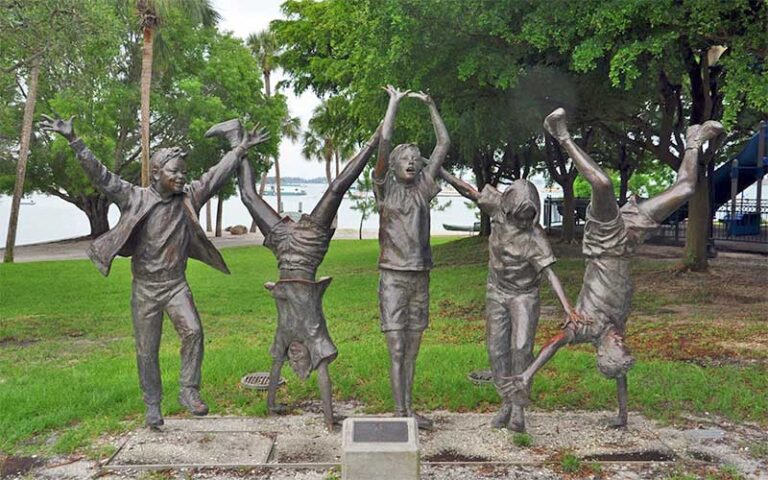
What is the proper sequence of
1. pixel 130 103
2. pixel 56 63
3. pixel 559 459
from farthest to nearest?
pixel 130 103, pixel 56 63, pixel 559 459

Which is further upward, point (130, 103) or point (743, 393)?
point (130, 103)

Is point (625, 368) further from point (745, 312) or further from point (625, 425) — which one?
point (745, 312)

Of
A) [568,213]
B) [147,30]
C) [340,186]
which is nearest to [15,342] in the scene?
[340,186]

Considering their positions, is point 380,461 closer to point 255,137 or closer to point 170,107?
point 255,137

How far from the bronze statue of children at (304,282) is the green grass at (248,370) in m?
0.82

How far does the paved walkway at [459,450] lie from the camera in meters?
4.88

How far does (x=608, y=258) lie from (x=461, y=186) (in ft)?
4.14

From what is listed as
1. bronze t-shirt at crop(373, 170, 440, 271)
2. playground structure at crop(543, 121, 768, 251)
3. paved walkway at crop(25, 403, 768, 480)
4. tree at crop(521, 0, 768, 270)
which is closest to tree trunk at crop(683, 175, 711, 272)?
tree at crop(521, 0, 768, 270)

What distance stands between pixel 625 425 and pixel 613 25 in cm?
492

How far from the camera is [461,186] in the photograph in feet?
18.7

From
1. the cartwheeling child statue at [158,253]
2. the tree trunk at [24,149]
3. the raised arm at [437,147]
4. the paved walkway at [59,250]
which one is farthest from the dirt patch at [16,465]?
the paved walkway at [59,250]

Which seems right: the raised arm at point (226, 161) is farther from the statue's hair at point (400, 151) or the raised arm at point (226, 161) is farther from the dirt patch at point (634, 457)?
the dirt patch at point (634, 457)

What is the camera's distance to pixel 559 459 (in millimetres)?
5016

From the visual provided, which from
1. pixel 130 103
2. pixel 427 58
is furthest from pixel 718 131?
pixel 130 103
